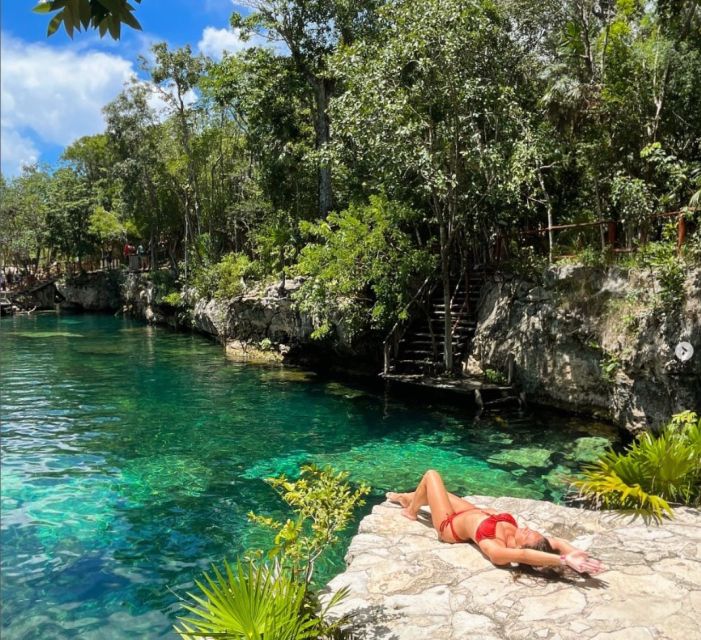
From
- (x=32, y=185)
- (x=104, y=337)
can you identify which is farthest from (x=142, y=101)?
(x=32, y=185)

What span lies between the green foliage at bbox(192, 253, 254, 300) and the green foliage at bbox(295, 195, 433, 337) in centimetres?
932

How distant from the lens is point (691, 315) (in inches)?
433

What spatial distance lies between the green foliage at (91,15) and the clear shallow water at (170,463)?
18.4ft

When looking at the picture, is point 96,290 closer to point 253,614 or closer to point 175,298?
point 175,298

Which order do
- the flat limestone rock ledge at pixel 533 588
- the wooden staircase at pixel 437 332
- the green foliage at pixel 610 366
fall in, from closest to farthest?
1. the flat limestone rock ledge at pixel 533 588
2. the green foliage at pixel 610 366
3. the wooden staircase at pixel 437 332

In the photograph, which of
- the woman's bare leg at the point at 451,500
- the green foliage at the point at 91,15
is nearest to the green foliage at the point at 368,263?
the woman's bare leg at the point at 451,500

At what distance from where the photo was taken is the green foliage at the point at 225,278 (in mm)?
26750

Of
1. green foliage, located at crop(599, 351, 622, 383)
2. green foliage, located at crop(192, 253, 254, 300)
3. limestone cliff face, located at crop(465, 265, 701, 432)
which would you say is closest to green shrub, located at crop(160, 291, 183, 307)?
green foliage, located at crop(192, 253, 254, 300)

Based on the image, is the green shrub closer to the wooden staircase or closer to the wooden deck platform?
the wooden staircase

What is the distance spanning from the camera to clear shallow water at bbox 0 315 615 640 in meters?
6.74

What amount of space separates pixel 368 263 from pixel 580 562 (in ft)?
40.7

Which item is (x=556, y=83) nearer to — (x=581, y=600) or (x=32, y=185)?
(x=581, y=600)

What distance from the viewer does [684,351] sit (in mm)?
10688

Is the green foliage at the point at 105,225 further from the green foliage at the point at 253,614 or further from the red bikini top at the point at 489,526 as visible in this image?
the green foliage at the point at 253,614
